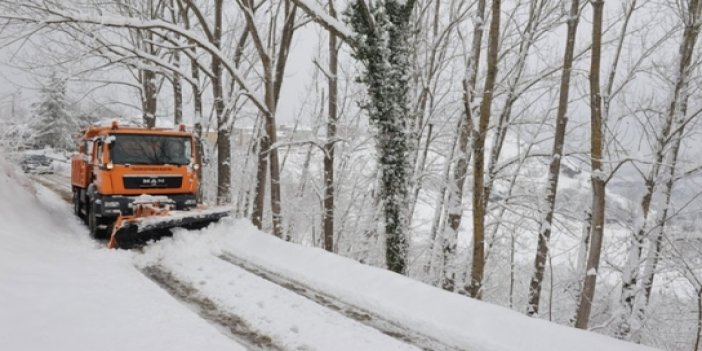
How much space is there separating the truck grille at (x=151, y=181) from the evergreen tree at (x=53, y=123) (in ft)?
118

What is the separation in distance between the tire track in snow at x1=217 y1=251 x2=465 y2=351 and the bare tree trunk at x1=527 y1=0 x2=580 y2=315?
6.68m

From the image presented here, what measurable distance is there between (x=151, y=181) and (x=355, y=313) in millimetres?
6578

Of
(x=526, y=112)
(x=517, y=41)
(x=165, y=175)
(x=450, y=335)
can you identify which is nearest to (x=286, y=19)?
(x=165, y=175)

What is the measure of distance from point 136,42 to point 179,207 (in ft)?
35.8

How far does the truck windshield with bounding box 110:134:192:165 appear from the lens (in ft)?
31.7

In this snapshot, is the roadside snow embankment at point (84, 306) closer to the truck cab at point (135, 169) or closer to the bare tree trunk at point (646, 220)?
the truck cab at point (135, 169)

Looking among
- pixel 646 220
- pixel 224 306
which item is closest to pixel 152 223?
pixel 224 306

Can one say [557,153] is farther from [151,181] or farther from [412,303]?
[151,181]

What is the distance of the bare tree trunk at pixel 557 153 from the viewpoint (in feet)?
34.0

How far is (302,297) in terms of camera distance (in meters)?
5.89

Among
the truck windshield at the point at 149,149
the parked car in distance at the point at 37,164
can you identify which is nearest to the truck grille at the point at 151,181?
the truck windshield at the point at 149,149

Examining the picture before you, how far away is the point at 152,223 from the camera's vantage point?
7.91m

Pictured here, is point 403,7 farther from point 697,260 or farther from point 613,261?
point 613,261

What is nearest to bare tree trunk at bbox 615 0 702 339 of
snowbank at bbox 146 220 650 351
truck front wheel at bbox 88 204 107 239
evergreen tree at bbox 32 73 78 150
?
snowbank at bbox 146 220 650 351
